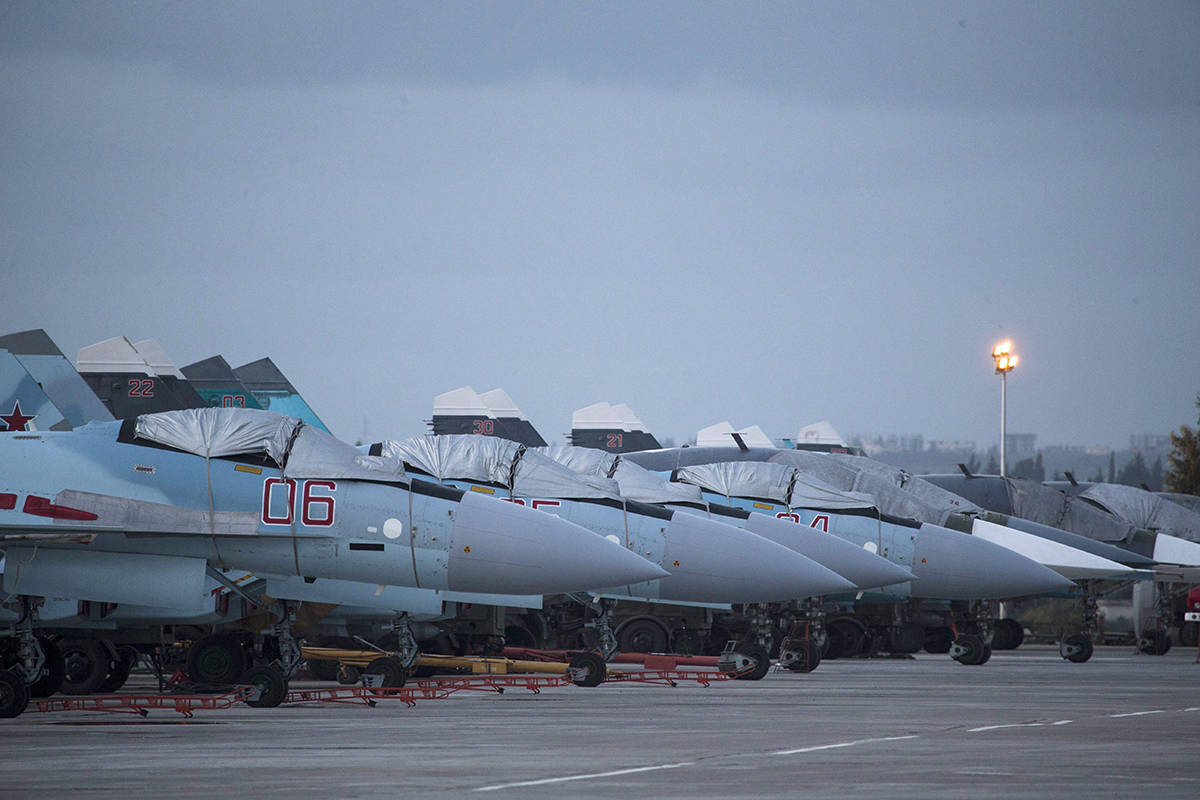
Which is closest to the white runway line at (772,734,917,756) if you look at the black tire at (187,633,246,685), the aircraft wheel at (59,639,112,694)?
the black tire at (187,633,246,685)

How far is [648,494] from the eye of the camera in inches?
828

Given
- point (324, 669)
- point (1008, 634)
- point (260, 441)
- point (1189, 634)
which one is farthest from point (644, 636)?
point (1189, 634)

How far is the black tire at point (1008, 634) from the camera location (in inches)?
1232

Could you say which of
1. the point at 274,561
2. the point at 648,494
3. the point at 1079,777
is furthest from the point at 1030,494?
the point at 1079,777

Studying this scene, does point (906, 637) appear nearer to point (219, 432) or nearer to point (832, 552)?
point (832, 552)

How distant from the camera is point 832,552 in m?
21.7

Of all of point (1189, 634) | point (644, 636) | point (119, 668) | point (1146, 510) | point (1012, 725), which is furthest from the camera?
point (1189, 634)

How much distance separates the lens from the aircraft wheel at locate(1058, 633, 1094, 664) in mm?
25984

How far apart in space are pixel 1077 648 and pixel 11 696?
1768 cm

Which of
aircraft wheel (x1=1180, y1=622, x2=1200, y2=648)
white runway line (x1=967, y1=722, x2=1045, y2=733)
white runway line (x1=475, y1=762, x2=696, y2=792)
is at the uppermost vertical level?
aircraft wheel (x1=1180, y1=622, x2=1200, y2=648)

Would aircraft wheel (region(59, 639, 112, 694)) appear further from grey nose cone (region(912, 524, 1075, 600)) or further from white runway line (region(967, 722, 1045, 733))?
grey nose cone (region(912, 524, 1075, 600))

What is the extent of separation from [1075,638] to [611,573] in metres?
13.1

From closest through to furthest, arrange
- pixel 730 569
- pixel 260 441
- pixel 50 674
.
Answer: pixel 260 441 < pixel 50 674 < pixel 730 569

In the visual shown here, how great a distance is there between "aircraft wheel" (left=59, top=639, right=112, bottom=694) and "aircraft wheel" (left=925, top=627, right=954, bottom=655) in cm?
1502
